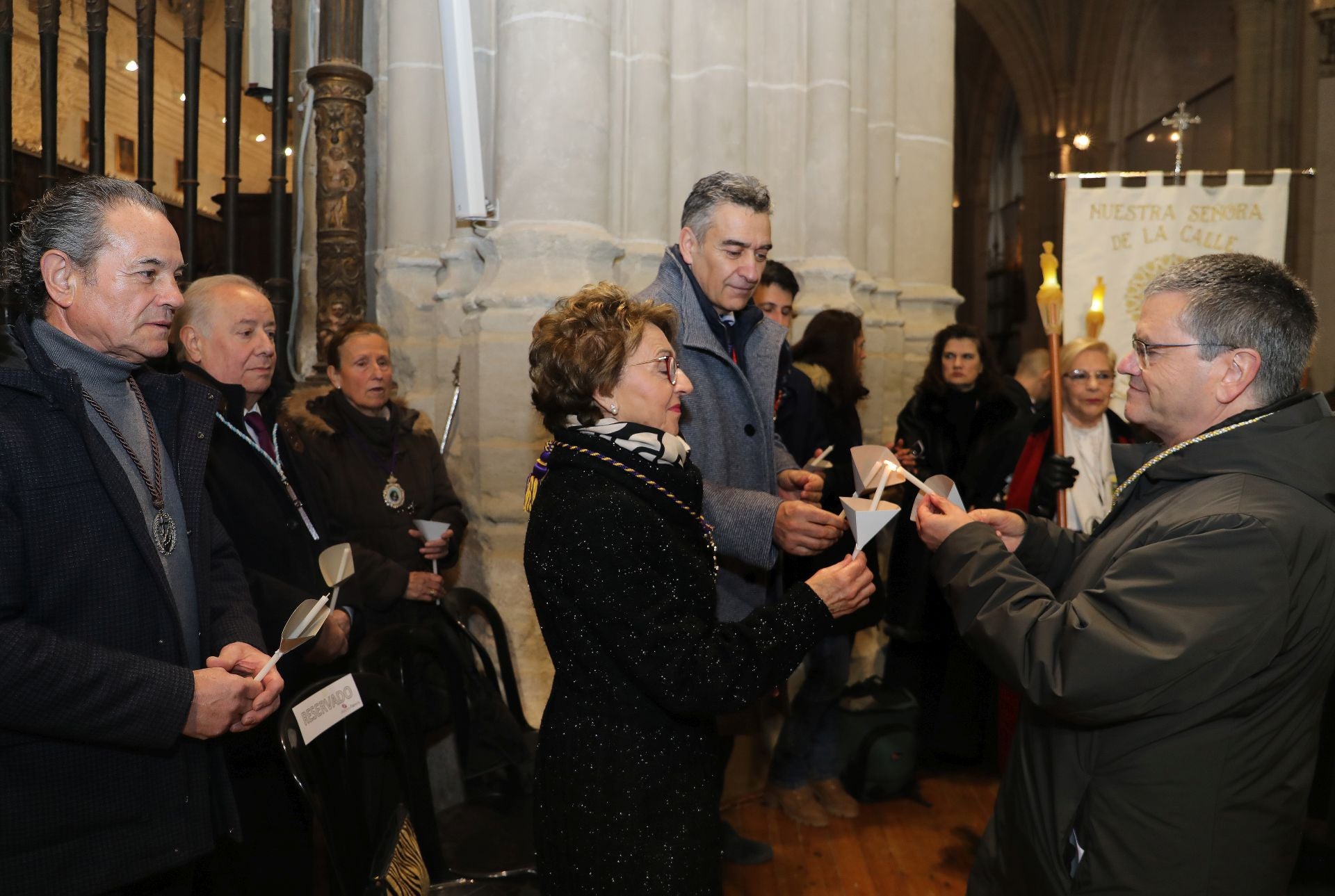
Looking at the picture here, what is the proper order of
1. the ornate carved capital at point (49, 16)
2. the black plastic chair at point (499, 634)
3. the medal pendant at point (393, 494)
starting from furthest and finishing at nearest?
the ornate carved capital at point (49, 16) → the medal pendant at point (393, 494) → the black plastic chair at point (499, 634)

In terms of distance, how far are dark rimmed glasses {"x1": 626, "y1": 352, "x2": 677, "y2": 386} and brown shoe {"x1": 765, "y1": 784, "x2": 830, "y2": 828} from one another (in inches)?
80.0

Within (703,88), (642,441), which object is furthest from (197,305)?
(703,88)

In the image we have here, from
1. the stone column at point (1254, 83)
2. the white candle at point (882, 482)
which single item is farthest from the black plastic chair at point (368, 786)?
the stone column at point (1254, 83)

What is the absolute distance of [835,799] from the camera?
338 cm

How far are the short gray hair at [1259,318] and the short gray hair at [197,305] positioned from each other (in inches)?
79.2

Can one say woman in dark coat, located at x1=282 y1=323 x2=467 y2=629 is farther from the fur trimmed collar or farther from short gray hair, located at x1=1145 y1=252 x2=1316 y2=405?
short gray hair, located at x1=1145 y1=252 x2=1316 y2=405

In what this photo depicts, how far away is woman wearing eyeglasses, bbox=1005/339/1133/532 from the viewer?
3389 mm

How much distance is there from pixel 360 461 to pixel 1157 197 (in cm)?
346

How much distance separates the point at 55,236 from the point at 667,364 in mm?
966

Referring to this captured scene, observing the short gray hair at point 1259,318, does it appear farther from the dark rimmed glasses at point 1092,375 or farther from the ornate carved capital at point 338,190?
the ornate carved capital at point 338,190

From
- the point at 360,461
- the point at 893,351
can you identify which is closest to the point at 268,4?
the point at 360,461

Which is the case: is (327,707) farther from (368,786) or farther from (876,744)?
(876,744)

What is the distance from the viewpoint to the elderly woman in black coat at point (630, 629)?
1545 mm

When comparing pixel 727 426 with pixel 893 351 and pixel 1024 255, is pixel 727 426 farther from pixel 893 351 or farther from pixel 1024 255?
pixel 1024 255
